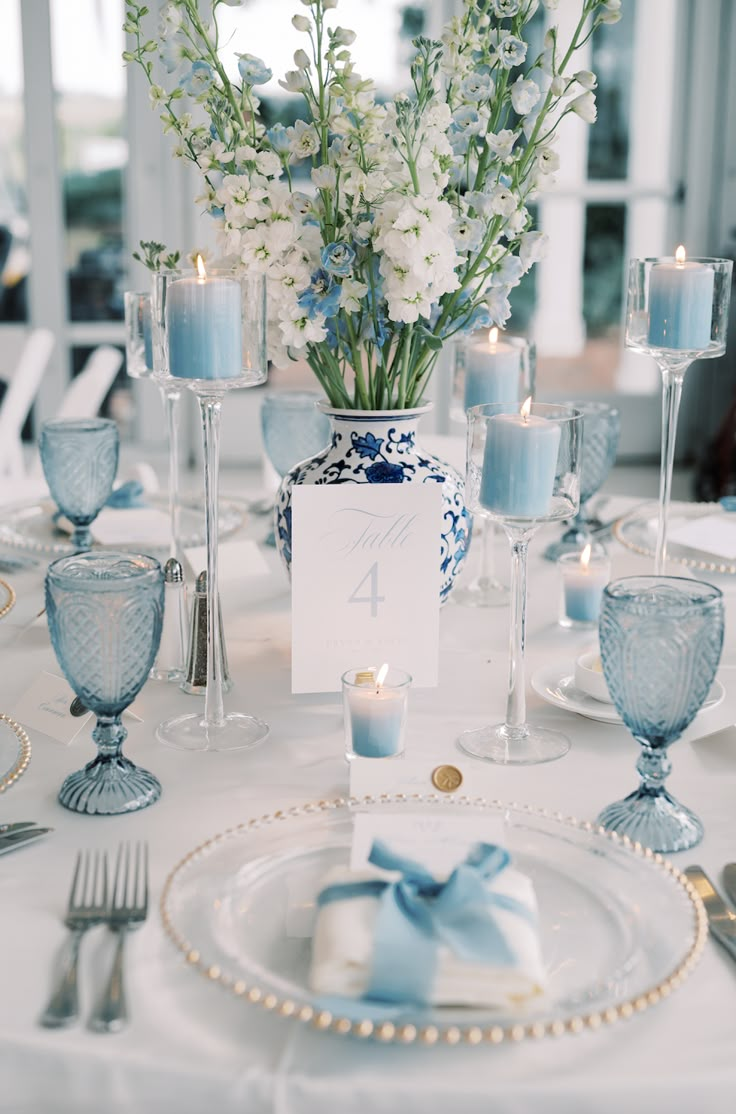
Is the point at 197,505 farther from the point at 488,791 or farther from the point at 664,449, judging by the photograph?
the point at 488,791

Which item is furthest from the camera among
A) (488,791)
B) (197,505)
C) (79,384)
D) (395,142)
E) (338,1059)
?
(79,384)

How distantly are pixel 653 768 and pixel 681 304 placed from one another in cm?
60

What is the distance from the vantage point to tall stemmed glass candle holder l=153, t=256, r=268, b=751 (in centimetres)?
115

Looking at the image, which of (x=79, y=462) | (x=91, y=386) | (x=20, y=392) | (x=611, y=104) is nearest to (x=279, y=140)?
(x=79, y=462)

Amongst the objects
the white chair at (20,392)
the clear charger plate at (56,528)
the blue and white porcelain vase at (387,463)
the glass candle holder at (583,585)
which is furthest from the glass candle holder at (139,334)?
the white chair at (20,392)

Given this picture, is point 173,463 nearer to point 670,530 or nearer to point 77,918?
point 670,530

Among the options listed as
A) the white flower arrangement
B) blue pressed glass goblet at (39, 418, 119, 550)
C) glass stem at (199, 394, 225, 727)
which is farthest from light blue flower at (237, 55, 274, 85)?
blue pressed glass goblet at (39, 418, 119, 550)

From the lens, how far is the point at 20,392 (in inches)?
121

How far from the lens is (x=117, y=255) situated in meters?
4.80

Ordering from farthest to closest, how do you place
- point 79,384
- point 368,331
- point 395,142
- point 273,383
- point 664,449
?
1. point 273,383
2. point 79,384
3. point 664,449
4. point 368,331
5. point 395,142

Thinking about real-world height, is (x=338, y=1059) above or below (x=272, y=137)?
below

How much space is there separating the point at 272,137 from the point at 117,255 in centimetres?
371

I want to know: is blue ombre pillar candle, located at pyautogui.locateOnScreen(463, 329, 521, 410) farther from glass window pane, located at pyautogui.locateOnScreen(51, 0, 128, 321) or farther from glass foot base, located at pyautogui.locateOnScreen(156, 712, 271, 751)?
glass window pane, located at pyautogui.locateOnScreen(51, 0, 128, 321)

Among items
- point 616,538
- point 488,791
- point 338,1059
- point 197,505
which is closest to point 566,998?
point 338,1059
